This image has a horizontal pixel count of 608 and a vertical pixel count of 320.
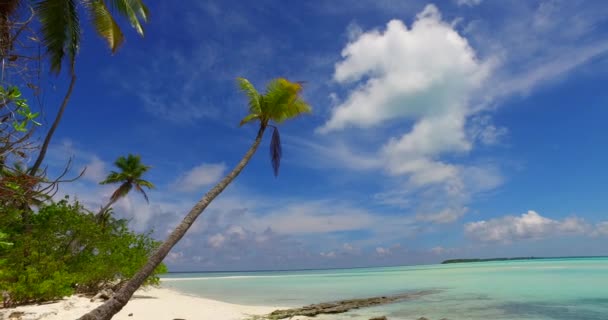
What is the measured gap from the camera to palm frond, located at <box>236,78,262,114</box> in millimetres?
11883

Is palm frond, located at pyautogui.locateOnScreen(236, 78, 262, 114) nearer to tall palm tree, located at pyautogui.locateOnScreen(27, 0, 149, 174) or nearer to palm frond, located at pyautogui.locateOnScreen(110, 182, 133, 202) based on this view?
tall palm tree, located at pyautogui.locateOnScreen(27, 0, 149, 174)

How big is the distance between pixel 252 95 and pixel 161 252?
5.47 metres

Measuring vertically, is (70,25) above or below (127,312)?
above

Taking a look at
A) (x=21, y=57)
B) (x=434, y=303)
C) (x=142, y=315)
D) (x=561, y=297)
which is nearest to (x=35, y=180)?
(x=21, y=57)

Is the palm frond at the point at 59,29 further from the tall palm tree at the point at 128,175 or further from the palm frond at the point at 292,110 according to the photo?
the tall palm tree at the point at 128,175

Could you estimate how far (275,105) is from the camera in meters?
11.7

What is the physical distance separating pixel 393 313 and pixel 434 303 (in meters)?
4.35

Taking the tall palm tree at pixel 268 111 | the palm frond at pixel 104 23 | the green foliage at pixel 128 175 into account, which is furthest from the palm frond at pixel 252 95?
the green foliage at pixel 128 175

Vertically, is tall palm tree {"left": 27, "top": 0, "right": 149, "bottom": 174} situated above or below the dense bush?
above

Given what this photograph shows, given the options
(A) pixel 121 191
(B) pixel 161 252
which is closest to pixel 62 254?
(B) pixel 161 252

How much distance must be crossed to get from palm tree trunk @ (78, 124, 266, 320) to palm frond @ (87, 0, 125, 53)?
4507 mm

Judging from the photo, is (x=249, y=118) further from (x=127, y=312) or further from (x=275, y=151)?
(x=127, y=312)

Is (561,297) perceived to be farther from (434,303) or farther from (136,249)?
(136,249)

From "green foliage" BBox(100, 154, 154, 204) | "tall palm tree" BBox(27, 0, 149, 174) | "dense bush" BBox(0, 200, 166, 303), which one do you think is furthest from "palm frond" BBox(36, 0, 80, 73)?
"green foliage" BBox(100, 154, 154, 204)
